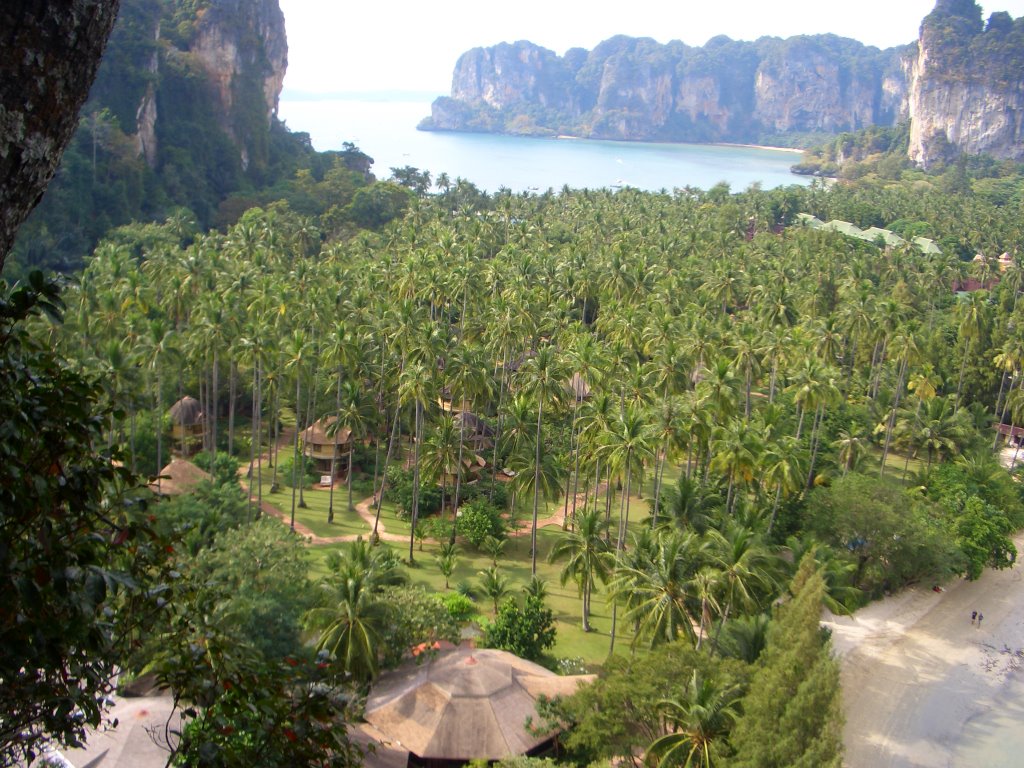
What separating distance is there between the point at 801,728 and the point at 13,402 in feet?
57.4

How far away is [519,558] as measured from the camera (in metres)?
36.9

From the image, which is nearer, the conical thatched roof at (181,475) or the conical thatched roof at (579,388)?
the conical thatched roof at (181,475)

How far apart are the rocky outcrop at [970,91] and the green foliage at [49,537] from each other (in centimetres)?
20438

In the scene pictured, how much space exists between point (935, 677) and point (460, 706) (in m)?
17.3

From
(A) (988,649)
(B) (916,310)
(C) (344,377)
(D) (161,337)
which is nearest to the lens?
(A) (988,649)

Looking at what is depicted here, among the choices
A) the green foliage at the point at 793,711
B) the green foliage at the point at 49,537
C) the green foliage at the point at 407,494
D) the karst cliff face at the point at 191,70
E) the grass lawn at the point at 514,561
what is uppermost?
the karst cliff face at the point at 191,70

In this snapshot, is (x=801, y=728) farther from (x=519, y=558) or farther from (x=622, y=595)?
(x=519, y=558)

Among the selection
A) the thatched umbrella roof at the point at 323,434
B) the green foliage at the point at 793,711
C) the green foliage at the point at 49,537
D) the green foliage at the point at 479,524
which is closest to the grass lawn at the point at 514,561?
the green foliage at the point at 479,524

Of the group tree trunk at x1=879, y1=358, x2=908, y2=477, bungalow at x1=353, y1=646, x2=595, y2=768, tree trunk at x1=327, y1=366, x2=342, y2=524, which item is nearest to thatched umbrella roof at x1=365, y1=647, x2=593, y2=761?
bungalow at x1=353, y1=646, x2=595, y2=768

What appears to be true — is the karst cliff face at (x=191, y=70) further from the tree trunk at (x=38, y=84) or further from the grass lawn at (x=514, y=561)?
the tree trunk at (x=38, y=84)

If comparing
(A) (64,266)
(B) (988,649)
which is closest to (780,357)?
(B) (988,649)

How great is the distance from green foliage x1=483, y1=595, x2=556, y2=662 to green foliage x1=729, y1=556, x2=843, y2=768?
25.5ft

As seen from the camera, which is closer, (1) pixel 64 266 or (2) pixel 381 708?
(2) pixel 381 708

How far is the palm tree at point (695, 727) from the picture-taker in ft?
63.9
